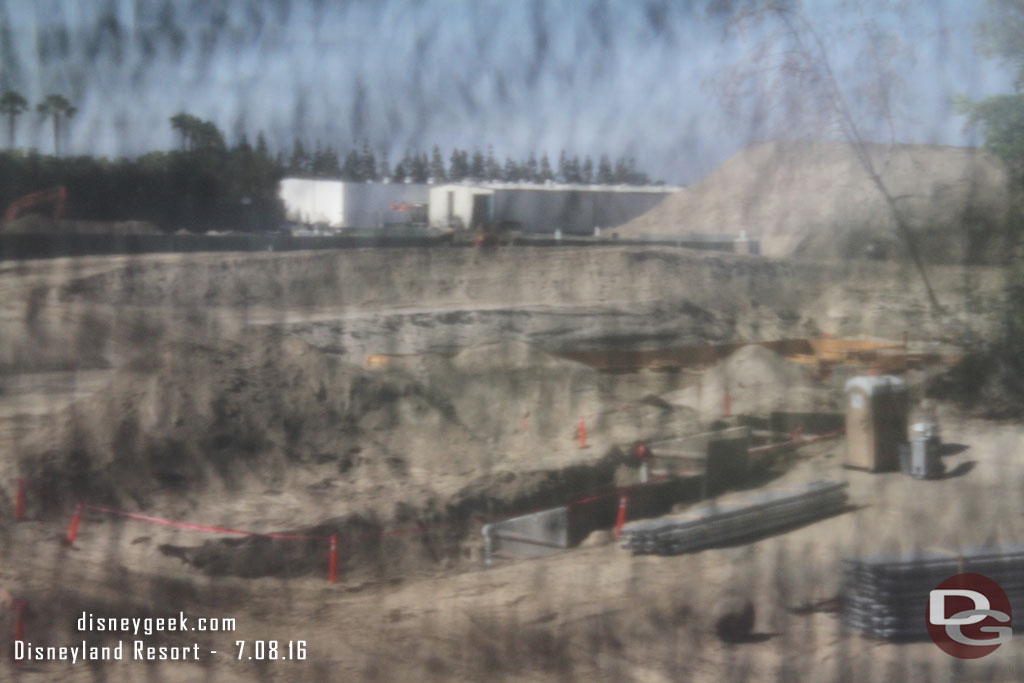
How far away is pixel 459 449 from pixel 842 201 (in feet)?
10.7

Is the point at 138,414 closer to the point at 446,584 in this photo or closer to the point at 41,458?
the point at 41,458

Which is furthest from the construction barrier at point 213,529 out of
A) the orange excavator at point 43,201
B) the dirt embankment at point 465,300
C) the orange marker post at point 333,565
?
the orange excavator at point 43,201

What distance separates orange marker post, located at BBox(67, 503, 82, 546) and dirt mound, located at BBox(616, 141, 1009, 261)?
12.0 ft

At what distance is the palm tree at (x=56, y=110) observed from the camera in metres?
5.21

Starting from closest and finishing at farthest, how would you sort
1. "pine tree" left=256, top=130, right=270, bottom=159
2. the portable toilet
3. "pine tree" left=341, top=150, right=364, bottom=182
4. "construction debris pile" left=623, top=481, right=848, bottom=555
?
1. "pine tree" left=256, top=130, right=270, bottom=159
2. "pine tree" left=341, top=150, right=364, bottom=182
3. "construction debris pile" left=623, top=481, right=848, bottom=555
4. the portable toilet

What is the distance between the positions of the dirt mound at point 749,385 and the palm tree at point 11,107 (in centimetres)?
420

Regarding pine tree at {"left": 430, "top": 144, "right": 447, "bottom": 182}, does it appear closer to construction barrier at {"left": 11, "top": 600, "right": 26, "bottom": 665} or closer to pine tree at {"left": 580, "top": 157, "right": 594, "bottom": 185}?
pine tree at {"left": 580, "top": 157, "right": 594, "bottom": 185}

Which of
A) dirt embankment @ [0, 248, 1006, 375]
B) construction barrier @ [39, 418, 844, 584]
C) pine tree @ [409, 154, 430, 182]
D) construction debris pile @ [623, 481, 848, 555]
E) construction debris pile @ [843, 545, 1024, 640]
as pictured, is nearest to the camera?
construction debris pile @ [843, 545, 1024, 640]

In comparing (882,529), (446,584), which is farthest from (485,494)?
(882,529)

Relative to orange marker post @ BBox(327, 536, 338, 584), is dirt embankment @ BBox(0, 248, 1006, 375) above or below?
above

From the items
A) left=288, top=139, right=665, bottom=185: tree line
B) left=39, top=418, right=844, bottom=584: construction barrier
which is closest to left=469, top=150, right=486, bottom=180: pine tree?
left=288, top=139, right=665, bottom=185: tree line

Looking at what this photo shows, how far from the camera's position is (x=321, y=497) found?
6.63 m

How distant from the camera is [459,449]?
6.05m

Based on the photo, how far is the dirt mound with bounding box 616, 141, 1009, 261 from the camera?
6.25m
